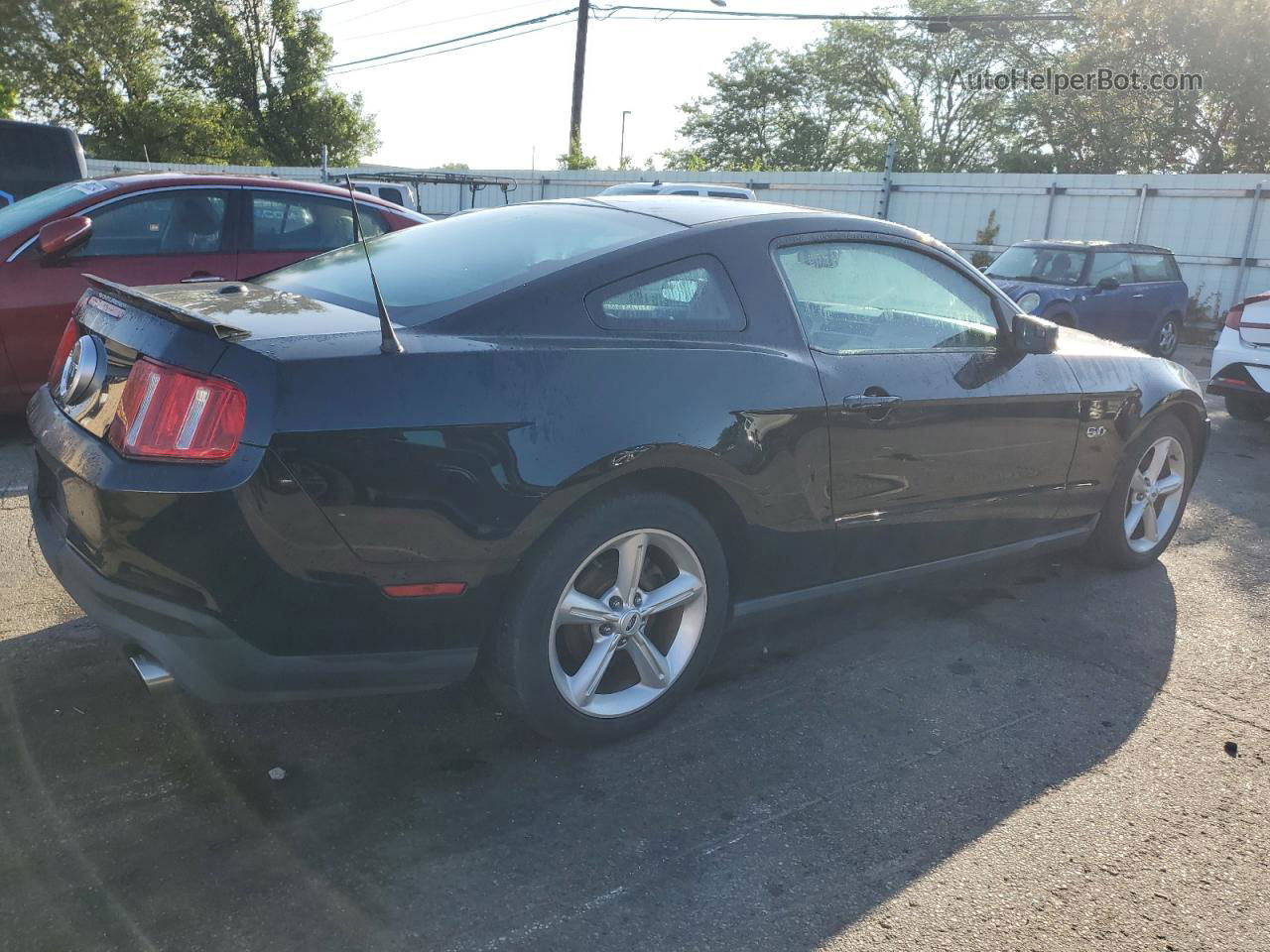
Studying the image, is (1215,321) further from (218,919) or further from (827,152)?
(827,152)

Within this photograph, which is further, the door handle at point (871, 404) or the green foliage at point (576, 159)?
the green foliage at point (576, 159)

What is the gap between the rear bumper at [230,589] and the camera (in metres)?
2.32

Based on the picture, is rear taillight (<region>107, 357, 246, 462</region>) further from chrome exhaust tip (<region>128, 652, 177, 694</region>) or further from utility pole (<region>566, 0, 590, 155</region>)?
utility pole (<region>566, 0, 590, 155</region>)

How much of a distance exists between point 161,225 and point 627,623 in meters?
4.57

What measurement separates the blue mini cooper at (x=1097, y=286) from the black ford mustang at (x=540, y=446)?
8.63 meters

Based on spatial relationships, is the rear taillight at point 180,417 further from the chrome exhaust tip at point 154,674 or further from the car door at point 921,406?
the car door at point 921,406

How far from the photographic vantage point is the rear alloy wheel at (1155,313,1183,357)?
13.4m

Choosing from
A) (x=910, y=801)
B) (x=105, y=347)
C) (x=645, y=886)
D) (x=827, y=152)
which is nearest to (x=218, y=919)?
(x=645, y=886)

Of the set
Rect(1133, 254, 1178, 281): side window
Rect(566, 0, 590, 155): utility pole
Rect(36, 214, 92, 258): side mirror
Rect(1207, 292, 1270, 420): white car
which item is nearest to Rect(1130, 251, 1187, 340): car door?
Rect(1133, 254, 1178, 281): side window

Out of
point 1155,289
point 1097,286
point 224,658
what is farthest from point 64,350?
point 1155,289

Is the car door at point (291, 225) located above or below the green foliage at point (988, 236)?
above

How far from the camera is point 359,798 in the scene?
2641mm

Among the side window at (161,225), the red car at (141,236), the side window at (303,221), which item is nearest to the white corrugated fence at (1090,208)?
the side window at (303,221)

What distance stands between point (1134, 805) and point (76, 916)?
260 cm
